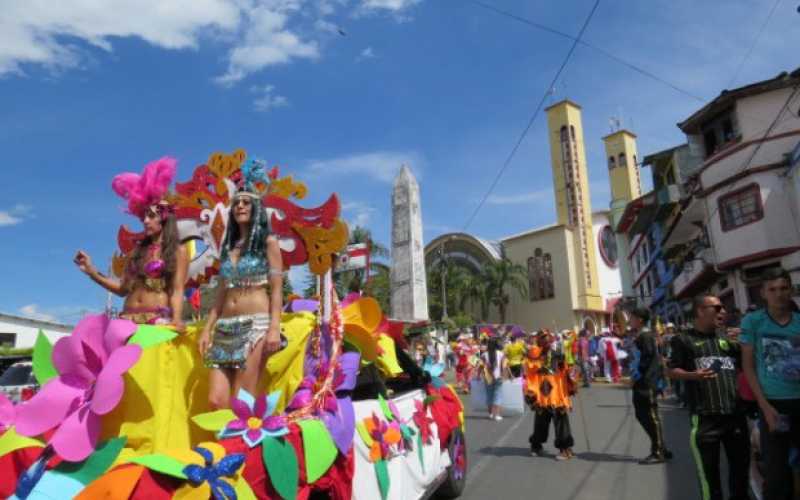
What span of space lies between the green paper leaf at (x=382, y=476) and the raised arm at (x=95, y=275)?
1909 mm

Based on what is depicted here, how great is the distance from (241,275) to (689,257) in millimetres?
27303

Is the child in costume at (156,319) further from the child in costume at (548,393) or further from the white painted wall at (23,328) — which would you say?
the white painted wall at (23,328)

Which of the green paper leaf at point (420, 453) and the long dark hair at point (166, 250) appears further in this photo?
the green paper leaf at point (420, 453)

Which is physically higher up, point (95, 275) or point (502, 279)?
point (502, 279)

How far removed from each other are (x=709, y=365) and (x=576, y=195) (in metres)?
44.6

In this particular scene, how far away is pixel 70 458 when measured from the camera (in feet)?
7.39

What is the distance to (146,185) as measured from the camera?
3586 mm

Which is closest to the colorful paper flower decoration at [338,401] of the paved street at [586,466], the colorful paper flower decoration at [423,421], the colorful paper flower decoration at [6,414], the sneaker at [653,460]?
the colorful paper flower decoration at [423,421]

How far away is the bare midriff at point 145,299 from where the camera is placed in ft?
11.4

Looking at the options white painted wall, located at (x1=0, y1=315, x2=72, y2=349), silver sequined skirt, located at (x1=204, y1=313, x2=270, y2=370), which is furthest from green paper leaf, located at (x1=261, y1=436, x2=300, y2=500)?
white painted wall, located at (x1=0, y1=315, x2=72, y2=349)

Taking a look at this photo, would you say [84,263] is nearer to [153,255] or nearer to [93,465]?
[153,255]

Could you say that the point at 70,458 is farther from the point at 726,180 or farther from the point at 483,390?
the point at 726,180

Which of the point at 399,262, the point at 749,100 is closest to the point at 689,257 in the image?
the point at 749,100

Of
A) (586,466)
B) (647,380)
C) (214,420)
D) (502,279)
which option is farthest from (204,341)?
(502,279)
